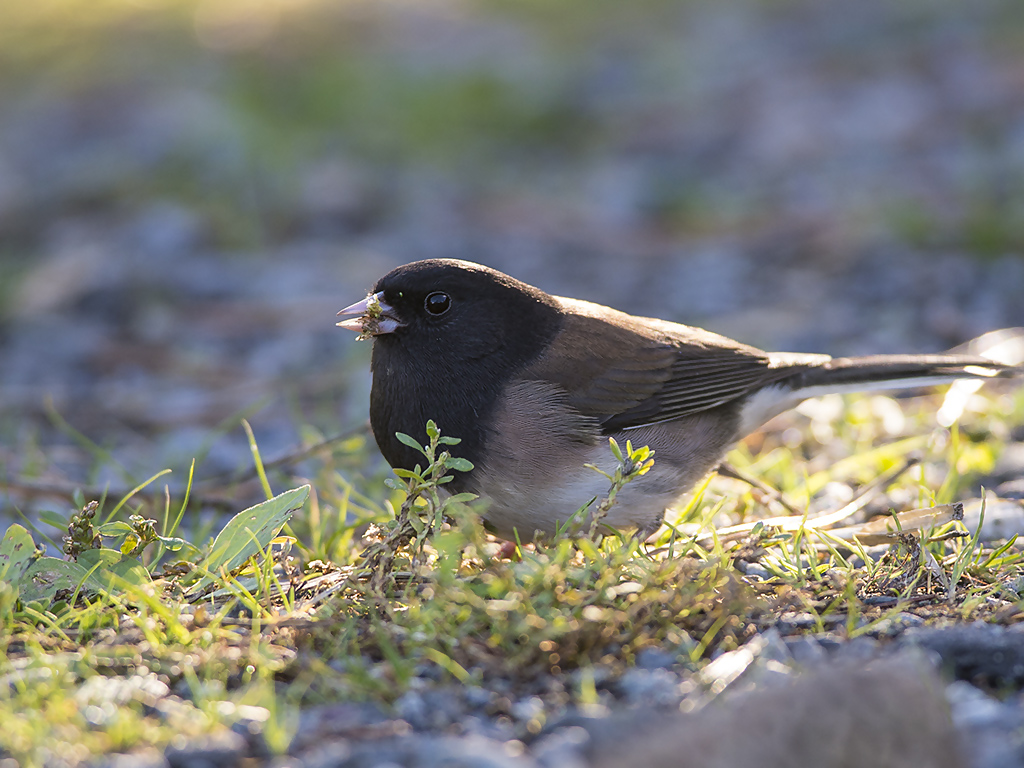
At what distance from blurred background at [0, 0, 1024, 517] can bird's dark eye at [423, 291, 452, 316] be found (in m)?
0.90

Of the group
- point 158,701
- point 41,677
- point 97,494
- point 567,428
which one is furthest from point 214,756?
point 97,494

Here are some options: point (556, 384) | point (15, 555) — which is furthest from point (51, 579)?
point (556, 384)

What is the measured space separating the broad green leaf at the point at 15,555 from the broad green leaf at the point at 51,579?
0.07 feet

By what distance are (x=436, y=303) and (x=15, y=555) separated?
50.1 inches

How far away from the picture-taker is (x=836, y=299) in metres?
5.34

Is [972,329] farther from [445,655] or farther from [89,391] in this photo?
[89,391]

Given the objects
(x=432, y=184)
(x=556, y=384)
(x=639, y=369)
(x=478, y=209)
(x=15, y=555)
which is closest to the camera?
(x=15, y=555)

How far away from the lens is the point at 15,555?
7.60ft

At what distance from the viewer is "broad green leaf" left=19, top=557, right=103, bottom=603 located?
2.35m

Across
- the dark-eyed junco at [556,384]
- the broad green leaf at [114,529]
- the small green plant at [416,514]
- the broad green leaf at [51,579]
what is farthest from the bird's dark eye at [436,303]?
the broad green leaf at [51,579]

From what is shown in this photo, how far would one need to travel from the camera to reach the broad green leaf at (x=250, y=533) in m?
2.47

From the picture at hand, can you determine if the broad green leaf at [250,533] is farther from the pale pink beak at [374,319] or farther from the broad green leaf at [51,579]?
the pale pink beak at [374,319]

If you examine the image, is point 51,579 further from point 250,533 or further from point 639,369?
point 639,369

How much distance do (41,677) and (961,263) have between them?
4828mm
